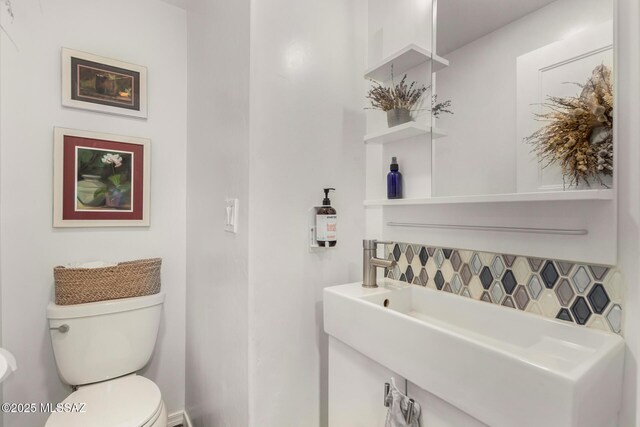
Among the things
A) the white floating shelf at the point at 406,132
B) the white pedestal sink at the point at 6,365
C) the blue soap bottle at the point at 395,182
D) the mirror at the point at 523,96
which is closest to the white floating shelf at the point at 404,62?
the mirror at the point at 523,96

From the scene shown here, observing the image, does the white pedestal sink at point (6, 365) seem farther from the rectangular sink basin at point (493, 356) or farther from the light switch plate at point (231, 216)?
the rectangular sink basin at point (493, 356)

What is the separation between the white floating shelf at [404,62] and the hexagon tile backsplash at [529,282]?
0.67m

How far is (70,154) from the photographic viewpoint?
1467 mm

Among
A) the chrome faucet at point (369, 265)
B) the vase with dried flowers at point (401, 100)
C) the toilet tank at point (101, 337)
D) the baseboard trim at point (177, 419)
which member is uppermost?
the vase with dried flowers at point (401, 100)

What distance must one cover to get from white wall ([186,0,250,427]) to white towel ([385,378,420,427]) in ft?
1.67

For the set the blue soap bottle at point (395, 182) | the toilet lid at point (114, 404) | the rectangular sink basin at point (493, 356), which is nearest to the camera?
the rectangular sink basin at point (493, 356)

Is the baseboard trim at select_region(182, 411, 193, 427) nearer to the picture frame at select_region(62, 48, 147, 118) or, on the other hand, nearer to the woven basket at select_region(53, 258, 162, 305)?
the woven basket at select_region(53, 258, 162, 305)

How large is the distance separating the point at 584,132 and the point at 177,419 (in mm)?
2235

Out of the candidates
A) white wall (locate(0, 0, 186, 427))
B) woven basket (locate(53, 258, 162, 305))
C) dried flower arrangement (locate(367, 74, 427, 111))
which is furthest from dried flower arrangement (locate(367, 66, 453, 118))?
woven basket (locate(53, 258, 162, 305))

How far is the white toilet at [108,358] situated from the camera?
1.14 meters

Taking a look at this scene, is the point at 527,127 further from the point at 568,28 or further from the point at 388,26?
the point at 388,26

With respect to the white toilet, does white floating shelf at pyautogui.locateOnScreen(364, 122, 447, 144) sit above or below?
above

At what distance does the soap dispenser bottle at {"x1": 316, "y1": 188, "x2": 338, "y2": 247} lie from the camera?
3.86 feet

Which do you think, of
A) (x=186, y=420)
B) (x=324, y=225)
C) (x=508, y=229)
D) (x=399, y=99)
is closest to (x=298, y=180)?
(x=324, y=225)
